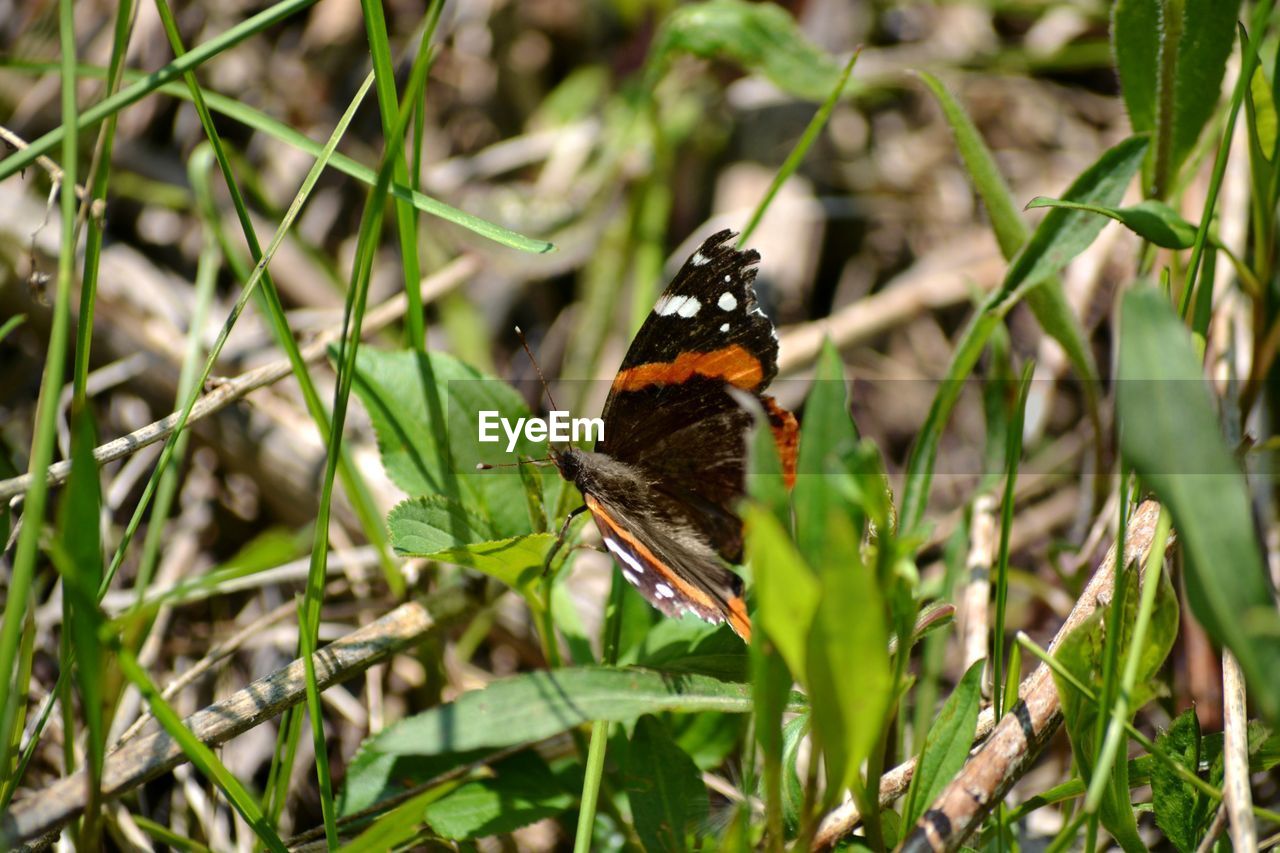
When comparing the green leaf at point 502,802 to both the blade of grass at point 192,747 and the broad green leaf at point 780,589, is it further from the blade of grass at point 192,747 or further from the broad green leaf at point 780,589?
the broad green leaf at point 780,589

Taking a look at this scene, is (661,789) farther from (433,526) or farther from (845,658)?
(845,658)

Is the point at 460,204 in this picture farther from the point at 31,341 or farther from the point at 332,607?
the point at 332,607

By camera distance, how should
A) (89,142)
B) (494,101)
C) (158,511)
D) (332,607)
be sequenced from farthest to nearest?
1. (494,101)
2. (89,142)
3. (332,607)
4. (158,511)

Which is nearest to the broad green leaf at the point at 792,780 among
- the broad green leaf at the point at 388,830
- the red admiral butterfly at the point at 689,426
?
the red admiral butterfly at the point at 689,426

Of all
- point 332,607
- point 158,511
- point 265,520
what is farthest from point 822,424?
point 265,520

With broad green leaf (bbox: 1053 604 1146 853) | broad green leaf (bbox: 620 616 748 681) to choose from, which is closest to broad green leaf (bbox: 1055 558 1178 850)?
broad green leaf (bbox: 1053 604 1146 853)

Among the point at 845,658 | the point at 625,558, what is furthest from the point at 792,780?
the point at 845,658
